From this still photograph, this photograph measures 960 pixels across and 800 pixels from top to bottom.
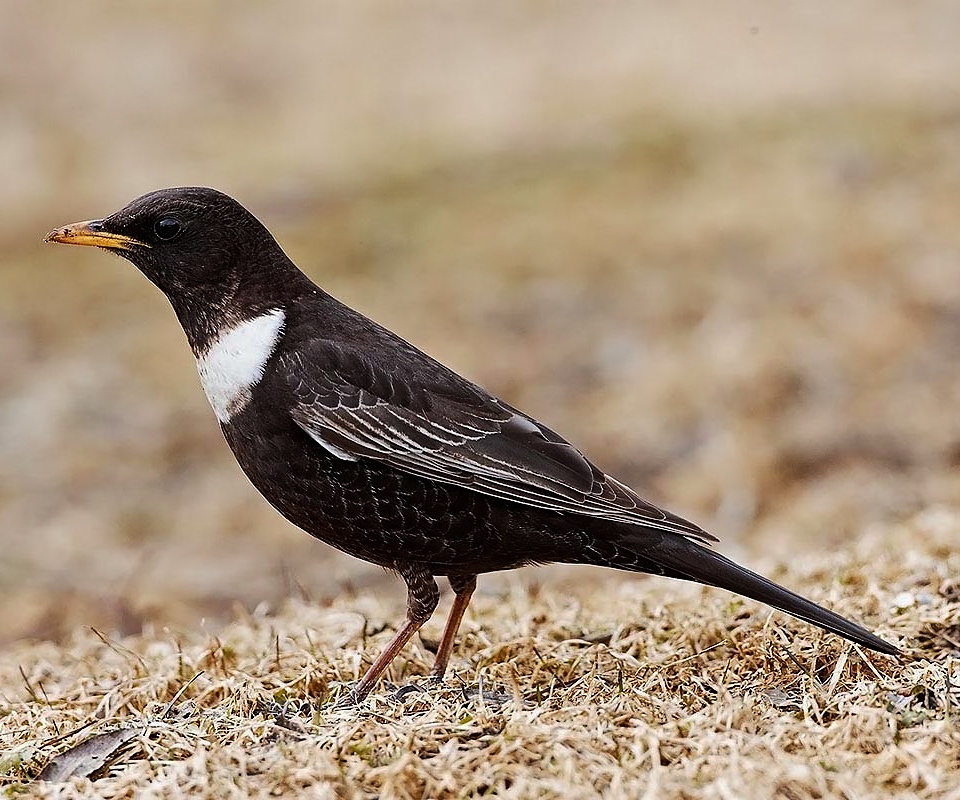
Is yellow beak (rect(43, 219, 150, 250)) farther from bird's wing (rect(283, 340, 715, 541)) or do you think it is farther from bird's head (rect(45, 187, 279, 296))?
bird's wing (rect(283, 340, 715, 541))

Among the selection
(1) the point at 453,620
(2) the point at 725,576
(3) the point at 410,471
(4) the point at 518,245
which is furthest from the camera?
(4) the point at 518,245

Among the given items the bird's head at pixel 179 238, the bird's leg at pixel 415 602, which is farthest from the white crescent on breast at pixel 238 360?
the bird's leg at pixel 415 602

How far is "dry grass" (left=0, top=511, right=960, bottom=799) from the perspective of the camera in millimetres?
3393

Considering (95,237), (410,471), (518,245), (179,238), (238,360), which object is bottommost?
A: (410,471)

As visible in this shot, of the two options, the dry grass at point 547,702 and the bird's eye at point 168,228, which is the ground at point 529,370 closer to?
the dry grass at point 547,702

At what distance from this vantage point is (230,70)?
660 inches

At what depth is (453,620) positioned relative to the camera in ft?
15.1

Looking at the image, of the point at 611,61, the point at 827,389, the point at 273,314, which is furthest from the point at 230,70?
the point at 273,314

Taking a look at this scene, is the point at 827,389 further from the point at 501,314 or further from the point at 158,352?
the point at 158,352

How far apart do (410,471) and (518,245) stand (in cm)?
797

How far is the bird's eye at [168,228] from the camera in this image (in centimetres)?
462

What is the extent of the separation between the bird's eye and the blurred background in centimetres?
202

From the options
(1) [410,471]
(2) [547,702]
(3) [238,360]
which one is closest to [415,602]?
(1) [410,471]

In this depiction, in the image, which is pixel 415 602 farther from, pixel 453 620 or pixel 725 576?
pixel 725 576
